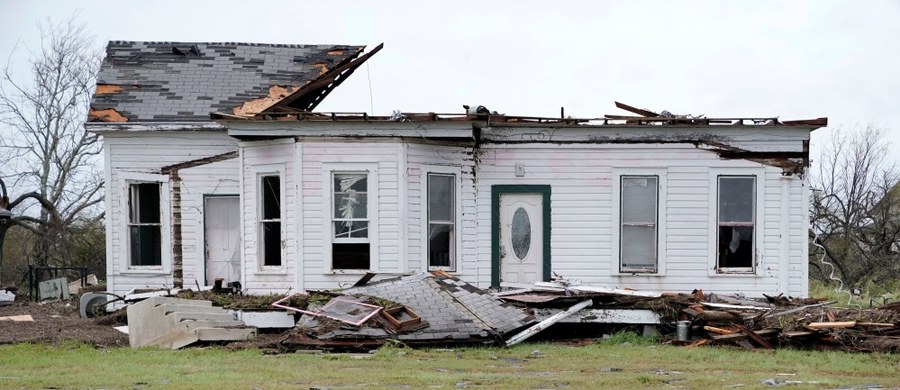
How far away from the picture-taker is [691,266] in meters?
17.9

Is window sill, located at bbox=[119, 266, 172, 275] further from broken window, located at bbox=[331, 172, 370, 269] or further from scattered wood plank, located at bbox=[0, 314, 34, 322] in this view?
broken window, located at bbox=[331, 172, 370, 269]

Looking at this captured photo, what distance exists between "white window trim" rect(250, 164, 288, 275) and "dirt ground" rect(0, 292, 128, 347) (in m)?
2.66

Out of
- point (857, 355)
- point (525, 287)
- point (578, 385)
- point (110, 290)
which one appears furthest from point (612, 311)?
point (110, 290)

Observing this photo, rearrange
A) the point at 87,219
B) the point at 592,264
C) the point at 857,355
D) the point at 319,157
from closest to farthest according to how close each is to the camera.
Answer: the point at 857,355
the point at 319,157
the point at 592,264
the point at 87,219

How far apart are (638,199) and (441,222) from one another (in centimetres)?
364

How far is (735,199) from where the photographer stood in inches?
706

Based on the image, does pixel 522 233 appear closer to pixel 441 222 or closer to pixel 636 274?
pixel 441 222

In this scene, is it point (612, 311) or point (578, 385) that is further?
point (612, 311)

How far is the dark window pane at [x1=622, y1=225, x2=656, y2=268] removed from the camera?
18047 millimetres

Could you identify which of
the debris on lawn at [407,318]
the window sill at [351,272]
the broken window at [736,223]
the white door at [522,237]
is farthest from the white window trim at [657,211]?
the window sill at [351,272]

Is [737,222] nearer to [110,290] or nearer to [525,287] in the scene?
[525,287]

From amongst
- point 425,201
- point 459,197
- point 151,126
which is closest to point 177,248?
point 151,126

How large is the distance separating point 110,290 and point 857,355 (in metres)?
13.6

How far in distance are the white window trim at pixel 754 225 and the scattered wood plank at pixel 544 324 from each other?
3.52 m
